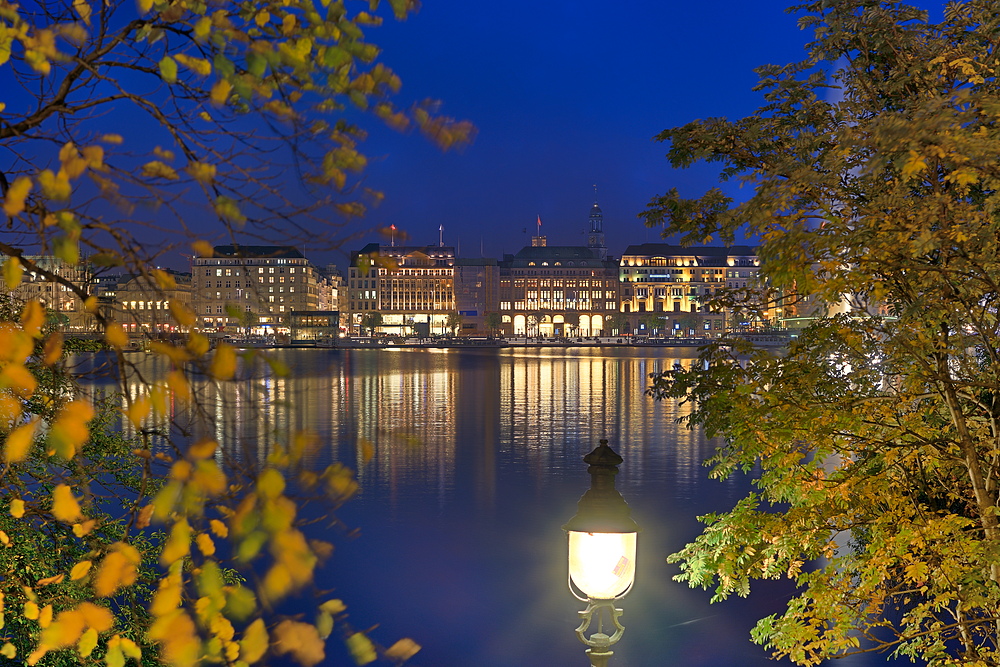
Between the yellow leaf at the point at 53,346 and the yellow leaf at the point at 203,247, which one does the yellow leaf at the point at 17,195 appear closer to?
the yellow leaf at the point at 53,346

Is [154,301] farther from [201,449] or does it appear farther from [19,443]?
[19,443]

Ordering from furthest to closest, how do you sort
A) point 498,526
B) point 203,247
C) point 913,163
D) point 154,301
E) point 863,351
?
1. point 498,526
2. point 863,351
3. point 913,163
4. point 154,301
5. point 203,247

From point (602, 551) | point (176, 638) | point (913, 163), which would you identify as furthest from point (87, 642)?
point (913, 163)

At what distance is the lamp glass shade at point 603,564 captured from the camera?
233 inches

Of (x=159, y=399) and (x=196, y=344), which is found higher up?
(x=196, y=344)

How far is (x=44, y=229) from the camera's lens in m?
3.06

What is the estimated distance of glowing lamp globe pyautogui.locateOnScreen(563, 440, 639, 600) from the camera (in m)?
5.94

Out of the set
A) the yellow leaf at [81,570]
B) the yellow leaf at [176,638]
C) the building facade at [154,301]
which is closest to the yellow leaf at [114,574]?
the yellow leaf at [176,638]

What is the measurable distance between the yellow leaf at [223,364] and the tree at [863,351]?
712 centimetres

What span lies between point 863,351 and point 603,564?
232 inches

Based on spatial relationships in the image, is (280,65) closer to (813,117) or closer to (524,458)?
(813,117)

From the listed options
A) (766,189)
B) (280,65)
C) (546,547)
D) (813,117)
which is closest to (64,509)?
(280,65)

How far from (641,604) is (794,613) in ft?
42.5

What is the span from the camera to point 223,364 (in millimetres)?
2775
